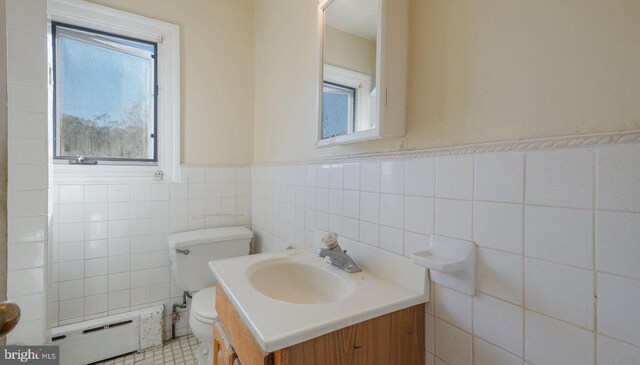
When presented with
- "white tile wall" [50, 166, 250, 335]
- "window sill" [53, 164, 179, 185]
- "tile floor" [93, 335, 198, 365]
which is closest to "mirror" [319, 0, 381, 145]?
"white tile wall" [50, 166, 250, 335]

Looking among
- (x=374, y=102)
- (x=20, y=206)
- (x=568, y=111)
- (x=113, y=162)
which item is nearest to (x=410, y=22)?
(x=374, y=102)

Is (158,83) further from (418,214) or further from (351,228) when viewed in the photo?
(418,214)

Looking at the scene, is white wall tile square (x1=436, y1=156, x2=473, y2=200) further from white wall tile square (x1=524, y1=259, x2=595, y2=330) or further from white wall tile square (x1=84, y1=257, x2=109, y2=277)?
white wall tile square (x1=84, y1=257, x2=109, y2=277)

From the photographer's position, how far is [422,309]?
33.2 inches

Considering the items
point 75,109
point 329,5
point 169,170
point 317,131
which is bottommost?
point 169,170

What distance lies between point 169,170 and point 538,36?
2.05m

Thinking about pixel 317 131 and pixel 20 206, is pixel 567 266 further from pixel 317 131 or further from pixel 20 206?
pixel 20 206

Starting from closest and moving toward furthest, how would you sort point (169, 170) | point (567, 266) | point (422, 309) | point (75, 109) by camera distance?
point (567, 266) → point (422, 309) → point (75, 109) → point (169, 170)

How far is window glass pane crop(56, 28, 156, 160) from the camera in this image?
1719mm

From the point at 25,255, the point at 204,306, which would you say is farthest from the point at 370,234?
the point at 25,255

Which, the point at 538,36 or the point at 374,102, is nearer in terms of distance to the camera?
the point at 538,36

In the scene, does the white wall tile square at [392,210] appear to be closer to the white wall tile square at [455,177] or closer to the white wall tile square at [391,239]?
→ the white wall tile square at [391,239]

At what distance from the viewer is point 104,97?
1.82m

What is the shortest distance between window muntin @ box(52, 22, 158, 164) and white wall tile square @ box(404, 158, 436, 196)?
5.97ft
